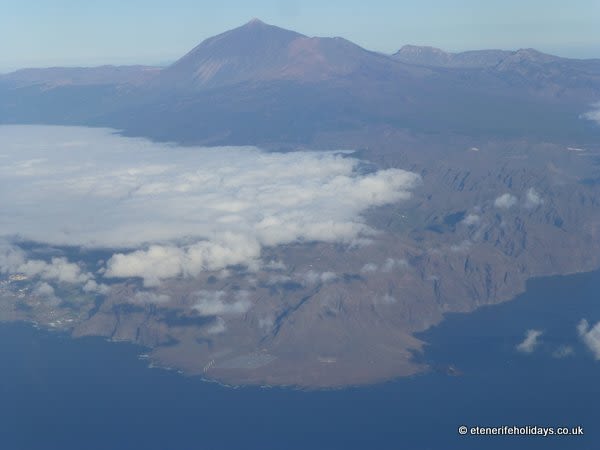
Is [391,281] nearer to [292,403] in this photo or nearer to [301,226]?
[301,226]

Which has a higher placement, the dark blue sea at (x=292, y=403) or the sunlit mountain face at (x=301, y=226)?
the sunlit mountain face at (x=301, y=226)

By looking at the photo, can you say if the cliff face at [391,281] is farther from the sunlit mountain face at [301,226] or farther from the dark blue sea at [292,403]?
the dark blue sea at [292,403]

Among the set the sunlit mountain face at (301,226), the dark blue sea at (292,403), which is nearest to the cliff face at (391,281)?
the sunlit mountain face at (301,226)

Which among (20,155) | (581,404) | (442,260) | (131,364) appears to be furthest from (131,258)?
(20,155)

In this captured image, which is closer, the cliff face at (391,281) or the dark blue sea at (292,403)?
the dark blue sea at (292,403)

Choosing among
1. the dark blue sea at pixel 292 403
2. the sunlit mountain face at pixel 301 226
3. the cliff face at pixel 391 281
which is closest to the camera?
the dark blue sea at pixel 292 403

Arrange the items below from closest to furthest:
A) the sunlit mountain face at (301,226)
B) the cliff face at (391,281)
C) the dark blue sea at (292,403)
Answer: the dark blue sea at (292,403) → the cliff face at (391,281) → the sunlit mountain face at (301,226)

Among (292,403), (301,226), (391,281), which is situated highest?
(301,226)

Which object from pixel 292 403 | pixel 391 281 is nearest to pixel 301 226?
pixel 391 281

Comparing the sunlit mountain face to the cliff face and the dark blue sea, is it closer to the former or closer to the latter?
the cliff face
